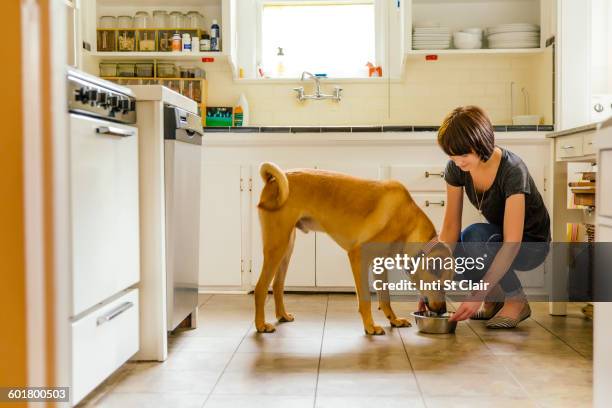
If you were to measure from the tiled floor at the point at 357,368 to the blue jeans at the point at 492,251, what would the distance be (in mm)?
209

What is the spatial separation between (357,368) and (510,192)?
98cm

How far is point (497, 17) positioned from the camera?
4.41m

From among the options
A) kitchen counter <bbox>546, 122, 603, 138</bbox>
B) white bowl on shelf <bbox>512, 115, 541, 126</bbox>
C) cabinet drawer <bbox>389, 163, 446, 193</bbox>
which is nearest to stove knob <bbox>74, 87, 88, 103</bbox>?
kitchen counter <bbox>546, 122, 603, 138</bbox>

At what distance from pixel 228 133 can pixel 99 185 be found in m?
1.99

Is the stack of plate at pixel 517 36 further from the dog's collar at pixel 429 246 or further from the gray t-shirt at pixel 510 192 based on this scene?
the dog's collar at pixel 429 246

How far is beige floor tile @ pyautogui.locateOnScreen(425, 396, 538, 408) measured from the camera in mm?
1888

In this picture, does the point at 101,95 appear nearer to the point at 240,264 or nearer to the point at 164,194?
the point at 164,194

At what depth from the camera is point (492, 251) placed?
291 centimetres

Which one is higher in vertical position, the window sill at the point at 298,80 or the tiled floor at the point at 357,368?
the window sill at the point at 298,80

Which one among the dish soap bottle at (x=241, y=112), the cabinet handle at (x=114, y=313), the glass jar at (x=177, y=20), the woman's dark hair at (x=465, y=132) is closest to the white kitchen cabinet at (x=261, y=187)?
the dish soap bottle at (x=241, y=112)

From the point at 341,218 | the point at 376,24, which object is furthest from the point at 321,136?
the point at 376,24

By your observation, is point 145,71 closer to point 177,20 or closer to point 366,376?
point 177,20

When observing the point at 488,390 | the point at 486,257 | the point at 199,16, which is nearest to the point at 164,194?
the point at 488,390

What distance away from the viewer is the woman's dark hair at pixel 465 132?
2584 millimetres
